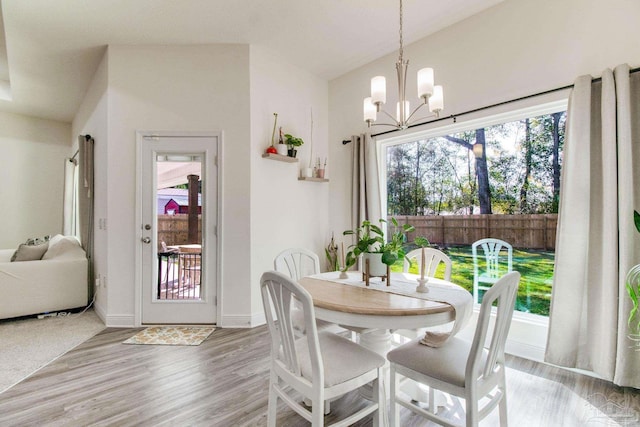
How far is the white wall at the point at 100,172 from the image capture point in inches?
132

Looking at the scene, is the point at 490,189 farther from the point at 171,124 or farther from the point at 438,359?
the point at 171,124

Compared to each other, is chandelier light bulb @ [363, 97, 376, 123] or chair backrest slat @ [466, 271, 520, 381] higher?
chandelier light bulb @ [363, 97, 376, 123]

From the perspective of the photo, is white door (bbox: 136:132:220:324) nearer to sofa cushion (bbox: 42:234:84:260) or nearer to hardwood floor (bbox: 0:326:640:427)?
hardwood floor (bbox: 0:326:640:427)

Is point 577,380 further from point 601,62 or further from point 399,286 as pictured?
point 601,62

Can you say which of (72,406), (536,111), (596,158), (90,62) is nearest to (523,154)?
(536,111)

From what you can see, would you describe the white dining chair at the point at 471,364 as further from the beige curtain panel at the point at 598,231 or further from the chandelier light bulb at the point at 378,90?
the chandelier light bulb at the point at 378,90

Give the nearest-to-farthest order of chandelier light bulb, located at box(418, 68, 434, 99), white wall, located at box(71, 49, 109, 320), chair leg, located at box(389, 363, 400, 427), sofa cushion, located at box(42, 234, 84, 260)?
1. chair leg, located at box(389, 363, 400, 427)
2. chandelier light bulb, located at box(418, 68, 434, 99)
3. white wall, located at box(71, 49, 109, 320)
4. sofa cushion, located at box(42, 234, 84, 260)

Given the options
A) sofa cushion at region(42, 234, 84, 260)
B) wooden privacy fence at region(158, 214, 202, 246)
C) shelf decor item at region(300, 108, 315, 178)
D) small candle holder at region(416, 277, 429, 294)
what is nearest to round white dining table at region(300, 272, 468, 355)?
small candle holder at region(416, 277, 429, 294)

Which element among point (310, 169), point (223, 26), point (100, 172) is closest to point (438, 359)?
point (310, 169)

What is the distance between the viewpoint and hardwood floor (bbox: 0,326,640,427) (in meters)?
1.76

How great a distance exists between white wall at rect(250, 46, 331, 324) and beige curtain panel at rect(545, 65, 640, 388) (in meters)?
2.57

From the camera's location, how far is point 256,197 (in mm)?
3361

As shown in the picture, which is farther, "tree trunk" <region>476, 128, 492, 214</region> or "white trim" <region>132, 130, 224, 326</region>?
"white trim" <region>132, 130, 224, 326</region>

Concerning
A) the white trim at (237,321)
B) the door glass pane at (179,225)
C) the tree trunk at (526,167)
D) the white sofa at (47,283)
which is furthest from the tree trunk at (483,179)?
the white sofa at (47,283)
